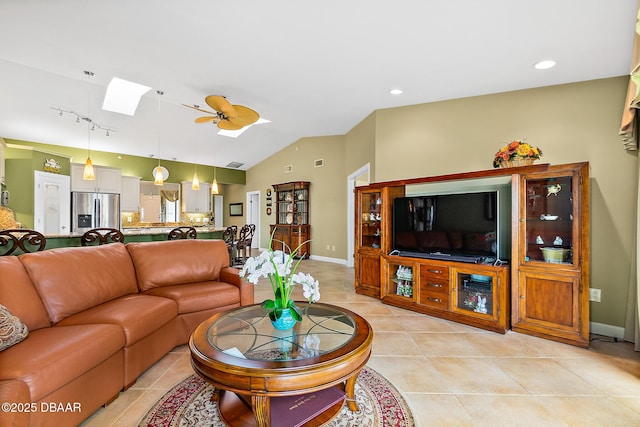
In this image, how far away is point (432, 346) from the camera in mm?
2623

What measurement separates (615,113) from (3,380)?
502 centimetres

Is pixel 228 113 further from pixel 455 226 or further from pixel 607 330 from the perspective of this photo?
pixel 607 330

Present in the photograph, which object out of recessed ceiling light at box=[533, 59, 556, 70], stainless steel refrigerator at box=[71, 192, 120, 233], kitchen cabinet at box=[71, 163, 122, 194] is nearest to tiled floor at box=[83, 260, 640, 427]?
recessed ceiling light at box=[533, 59, 556, 70]

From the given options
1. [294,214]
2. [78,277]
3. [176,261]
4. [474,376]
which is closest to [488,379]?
[474,376]

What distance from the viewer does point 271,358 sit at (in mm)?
1480

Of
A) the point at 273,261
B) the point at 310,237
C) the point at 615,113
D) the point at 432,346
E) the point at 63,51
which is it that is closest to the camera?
the point at 273,261

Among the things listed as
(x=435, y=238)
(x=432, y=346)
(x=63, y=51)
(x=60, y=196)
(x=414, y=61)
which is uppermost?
(x=63, y=51)

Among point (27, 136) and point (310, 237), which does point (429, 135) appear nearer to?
point (310, 237)

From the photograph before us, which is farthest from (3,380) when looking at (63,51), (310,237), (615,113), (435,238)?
(310,237)

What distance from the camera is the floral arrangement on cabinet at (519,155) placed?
2908 millimetres

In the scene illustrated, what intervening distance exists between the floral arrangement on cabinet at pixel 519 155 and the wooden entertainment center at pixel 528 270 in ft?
0.33

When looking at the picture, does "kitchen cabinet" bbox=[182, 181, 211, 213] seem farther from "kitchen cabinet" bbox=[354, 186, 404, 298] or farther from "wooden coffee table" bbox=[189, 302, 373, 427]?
"wooden coffee table" bbox=[189, 302, 373, 427]

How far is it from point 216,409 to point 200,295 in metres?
1.13

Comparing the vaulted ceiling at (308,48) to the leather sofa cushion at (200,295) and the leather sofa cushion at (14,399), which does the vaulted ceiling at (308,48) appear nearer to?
the leather sofa cushion at (200,295)
